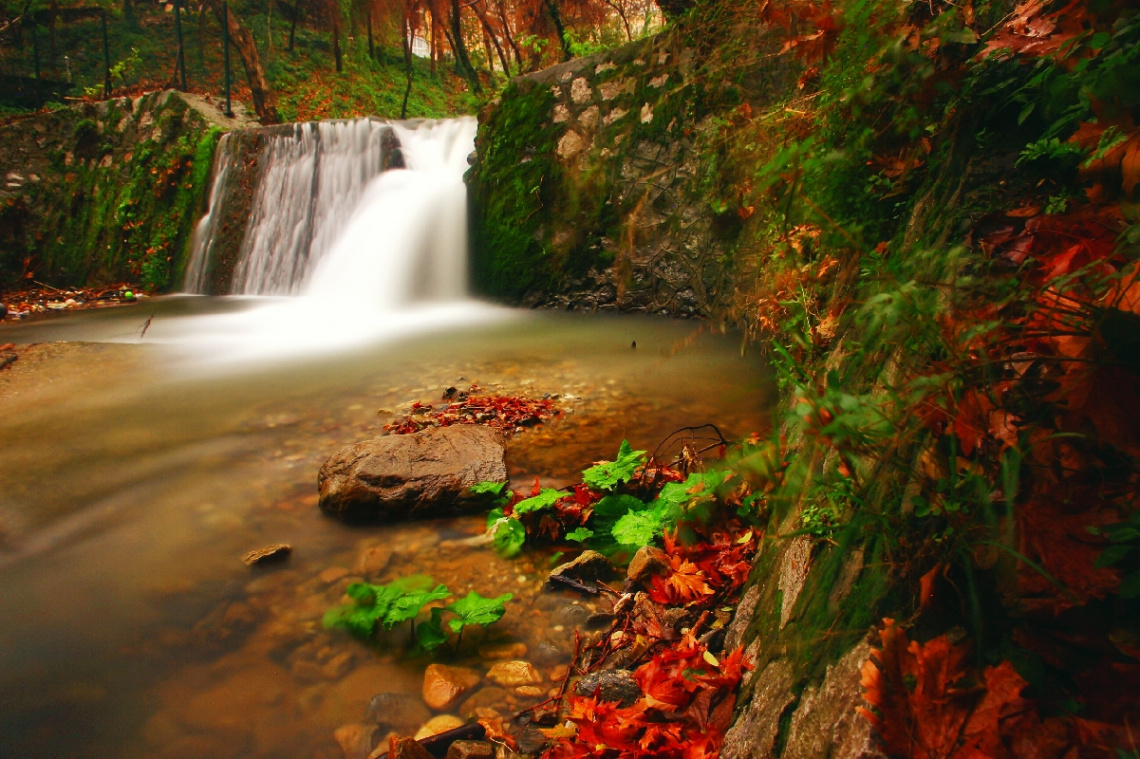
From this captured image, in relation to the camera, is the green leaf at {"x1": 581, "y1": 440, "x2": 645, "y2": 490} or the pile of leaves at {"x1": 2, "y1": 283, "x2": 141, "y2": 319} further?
the pile of leaves at {"x1": 2, "y1": 283, "x2": 141, "y2": 319}

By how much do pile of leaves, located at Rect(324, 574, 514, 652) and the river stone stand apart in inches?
23.4

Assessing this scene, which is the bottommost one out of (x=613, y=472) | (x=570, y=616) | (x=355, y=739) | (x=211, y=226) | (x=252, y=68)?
(x=355, y=739)

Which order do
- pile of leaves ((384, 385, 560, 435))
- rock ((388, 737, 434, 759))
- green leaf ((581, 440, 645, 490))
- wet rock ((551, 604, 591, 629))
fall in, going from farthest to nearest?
1. pile of leaves ((384, 385, 560, 435))
2. green leaf ((581, 440, 645, 490))
3. wet rock ((551, 604, 591, 629))
4. rock ((388, 737, 434, 759))

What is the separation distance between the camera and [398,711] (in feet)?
5.49

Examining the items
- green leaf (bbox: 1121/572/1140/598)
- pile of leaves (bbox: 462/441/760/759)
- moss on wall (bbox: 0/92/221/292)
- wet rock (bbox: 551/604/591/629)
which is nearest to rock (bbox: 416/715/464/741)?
pile of leaves (bbox: 462/441/760/759)

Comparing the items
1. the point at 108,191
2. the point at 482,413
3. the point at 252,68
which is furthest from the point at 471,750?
the point at 252,68

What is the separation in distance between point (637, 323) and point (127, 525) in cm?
489

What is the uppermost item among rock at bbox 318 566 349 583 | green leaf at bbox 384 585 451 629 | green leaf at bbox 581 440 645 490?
green leaf at bbox 581 440 645 490

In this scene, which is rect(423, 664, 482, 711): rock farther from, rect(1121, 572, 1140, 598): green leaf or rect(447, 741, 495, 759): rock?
rect(1121, 572, 1140, 598): green leaf

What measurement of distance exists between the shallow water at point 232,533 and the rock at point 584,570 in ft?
0.33

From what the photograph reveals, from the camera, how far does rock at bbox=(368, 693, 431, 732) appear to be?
1639 millimetres

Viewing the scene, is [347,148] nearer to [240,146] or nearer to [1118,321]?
[240,146]

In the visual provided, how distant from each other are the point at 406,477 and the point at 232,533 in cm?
75

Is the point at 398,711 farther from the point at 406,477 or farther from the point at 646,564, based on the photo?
the point at 406,477
